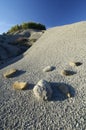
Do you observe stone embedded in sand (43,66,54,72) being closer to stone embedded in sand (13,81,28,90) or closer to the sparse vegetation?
stone embedded in sand (13,81,28,90)

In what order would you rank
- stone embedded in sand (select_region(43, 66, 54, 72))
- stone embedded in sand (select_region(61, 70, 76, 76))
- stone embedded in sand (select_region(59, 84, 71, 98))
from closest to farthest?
stone embedded in sand (select_region(59, 84, 71, 98))
stone embedded in sand (select_region(61, 70, 76, 76))
stone embedded in sand (select_region(43, 66, 54, 72))

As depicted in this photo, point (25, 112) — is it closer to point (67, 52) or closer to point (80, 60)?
point (80, 60)

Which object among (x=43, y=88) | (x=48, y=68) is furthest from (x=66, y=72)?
(x=43, y=88)

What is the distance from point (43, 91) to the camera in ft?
18.7

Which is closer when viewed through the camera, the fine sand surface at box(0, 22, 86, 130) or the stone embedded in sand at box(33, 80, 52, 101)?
the fine sand surface at box(0, 22, 86, 130)

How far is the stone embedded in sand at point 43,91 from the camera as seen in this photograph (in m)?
5.60

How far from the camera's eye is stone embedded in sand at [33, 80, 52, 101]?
18.4ft

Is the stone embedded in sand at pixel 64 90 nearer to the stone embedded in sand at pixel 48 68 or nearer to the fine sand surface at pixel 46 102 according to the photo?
the fine sand surface at pixel 46 102

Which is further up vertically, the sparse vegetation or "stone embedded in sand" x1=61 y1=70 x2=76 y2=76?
the sparse vegetation

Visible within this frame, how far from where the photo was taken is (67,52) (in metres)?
9.41

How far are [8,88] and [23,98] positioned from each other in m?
0.97

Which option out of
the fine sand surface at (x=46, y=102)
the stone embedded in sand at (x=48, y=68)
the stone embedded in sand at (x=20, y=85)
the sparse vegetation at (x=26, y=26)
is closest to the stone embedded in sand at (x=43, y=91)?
the fine sand surface at (x=46, y=102)

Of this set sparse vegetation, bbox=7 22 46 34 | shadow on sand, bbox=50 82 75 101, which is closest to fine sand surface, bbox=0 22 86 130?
shadow on sand, bbox=50 82 75 101

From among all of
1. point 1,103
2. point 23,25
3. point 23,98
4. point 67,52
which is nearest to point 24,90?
point 23,98
